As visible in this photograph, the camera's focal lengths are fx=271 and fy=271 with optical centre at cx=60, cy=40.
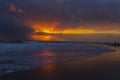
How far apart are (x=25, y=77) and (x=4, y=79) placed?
3.92ft

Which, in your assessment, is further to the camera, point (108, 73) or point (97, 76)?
point (108, 73)

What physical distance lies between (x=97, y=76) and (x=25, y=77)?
3530 mm

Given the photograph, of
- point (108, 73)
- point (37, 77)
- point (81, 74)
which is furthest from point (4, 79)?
point (108, 73)

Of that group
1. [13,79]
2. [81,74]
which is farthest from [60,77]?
[13,79]

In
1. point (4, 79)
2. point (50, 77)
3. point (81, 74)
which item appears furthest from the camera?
point (81, 74)

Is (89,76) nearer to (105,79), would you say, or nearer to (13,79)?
(105,79)

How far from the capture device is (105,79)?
12578 millimetres

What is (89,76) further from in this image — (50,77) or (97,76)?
(50,77)

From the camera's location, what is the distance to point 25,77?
43.1ft

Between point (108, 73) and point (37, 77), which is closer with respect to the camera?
point (37, 77)

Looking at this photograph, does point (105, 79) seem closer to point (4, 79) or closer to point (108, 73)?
point (108, 73)

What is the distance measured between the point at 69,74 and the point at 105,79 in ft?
7.13

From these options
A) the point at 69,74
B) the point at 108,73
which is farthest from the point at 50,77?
the point at 108,73

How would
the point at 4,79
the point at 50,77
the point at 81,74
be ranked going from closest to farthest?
1. the point at 4,79
2. the point at 50,77
3. the point at 81,74
